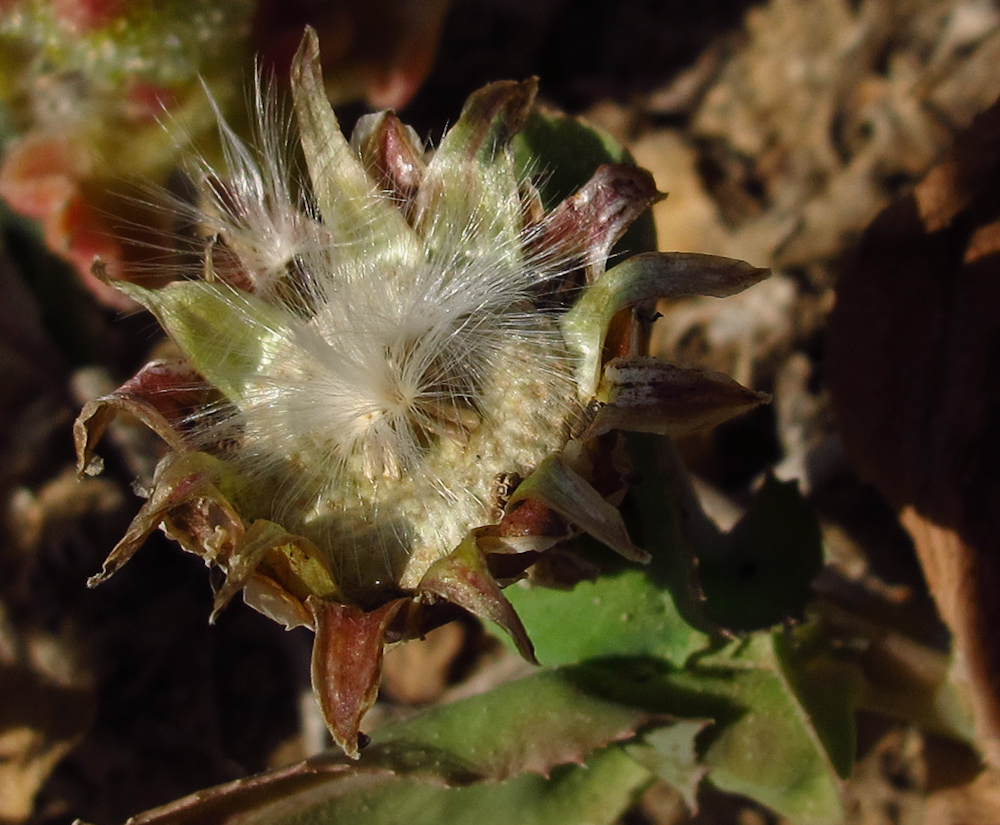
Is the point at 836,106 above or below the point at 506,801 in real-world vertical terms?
above

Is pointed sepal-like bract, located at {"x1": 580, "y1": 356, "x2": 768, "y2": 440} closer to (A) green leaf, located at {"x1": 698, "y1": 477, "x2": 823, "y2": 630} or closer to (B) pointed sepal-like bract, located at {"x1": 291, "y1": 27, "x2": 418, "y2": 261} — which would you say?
(B) pointed sepal-like bract, located at {"x1": 291, "y1": 27, "x2": 418, "y2": 261}

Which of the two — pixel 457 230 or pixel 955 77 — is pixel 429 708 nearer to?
pixel 457 230

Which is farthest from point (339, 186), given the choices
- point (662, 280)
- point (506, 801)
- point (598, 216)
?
point (506, 801)

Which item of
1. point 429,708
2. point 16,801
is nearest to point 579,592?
point 429,708

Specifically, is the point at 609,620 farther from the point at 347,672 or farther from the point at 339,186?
the point at 339,186

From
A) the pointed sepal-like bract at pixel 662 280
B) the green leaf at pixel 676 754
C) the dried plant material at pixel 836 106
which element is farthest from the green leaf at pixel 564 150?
the dried plant material at pixel 836 106

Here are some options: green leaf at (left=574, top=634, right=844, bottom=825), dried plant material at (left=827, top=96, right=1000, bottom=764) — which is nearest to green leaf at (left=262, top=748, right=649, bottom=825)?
green leaf at (left=574, top=634, right=844, bottom=825)
